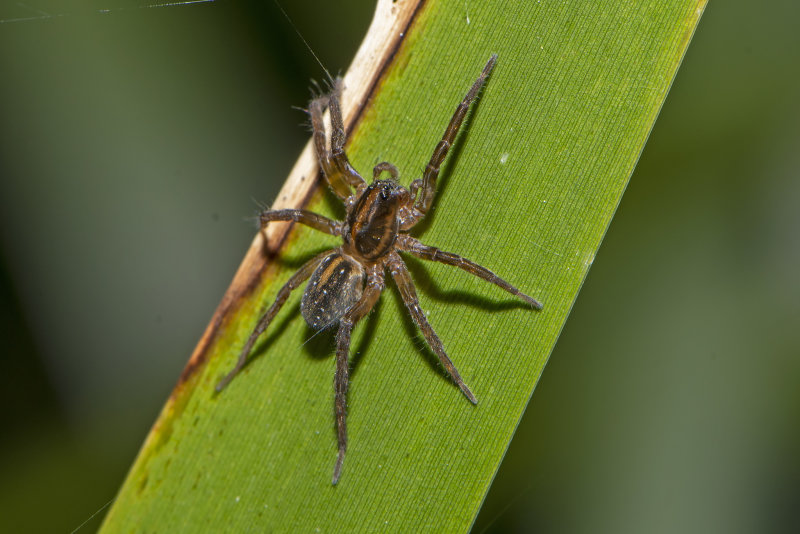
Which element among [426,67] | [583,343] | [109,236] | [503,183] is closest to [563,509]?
[583,343]

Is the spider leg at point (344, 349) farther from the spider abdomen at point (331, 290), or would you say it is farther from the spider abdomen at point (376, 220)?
the spider abdomen at point (376, 220)

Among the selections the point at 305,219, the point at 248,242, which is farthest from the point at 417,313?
the point at 248,242

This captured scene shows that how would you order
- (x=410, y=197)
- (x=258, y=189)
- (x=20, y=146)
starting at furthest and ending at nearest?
1. (x=258, y=189)
2. (x=20, y=146)
3. (x=410, y=197)

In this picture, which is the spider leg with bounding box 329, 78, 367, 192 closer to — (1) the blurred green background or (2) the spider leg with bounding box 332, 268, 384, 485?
(2) the spider leg with bounding box 332, 268, 384, 485

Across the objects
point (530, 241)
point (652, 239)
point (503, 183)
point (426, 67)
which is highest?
point (426, 67)

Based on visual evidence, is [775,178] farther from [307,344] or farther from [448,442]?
[307,344]

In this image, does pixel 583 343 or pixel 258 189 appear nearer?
pixel 583 343

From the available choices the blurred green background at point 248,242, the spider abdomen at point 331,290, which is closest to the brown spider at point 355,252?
the spider abdomen at point 331,290
